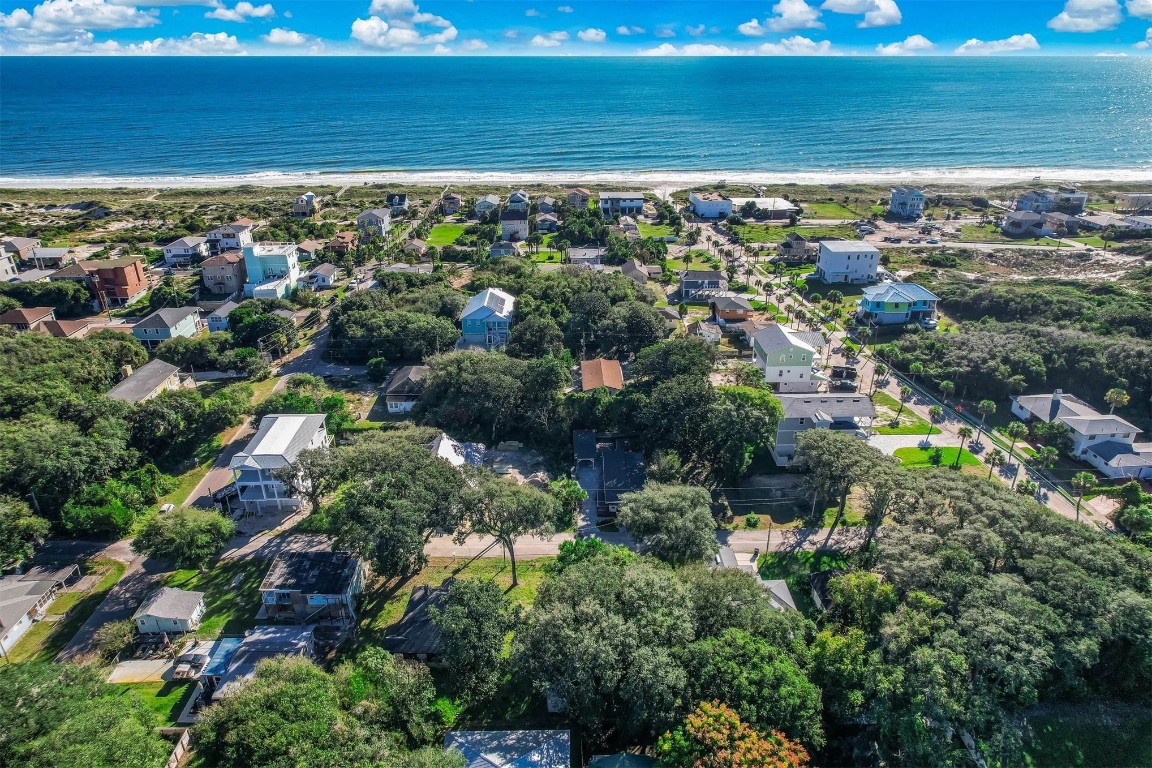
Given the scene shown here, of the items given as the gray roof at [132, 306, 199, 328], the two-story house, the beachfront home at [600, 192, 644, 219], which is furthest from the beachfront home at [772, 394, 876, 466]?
the beachfront home at [600, 192, 644, 219]

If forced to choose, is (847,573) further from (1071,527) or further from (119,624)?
(119,624)

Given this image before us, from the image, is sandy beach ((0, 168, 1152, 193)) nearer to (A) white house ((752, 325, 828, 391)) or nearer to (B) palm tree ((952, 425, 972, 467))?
(A) white house ((752, 325, 828, 391))

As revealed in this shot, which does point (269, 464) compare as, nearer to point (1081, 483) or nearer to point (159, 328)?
point (159, 328)

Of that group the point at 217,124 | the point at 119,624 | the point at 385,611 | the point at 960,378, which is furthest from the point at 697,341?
the point at 217,124

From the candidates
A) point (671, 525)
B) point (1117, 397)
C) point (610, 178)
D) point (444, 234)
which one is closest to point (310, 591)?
point (671, 525)

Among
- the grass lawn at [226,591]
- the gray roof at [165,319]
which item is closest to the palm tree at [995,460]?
the grass lawn at [226,591]

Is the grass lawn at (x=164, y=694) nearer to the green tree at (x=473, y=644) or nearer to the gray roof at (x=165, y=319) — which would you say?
the green tree at (x=473, y=644)
